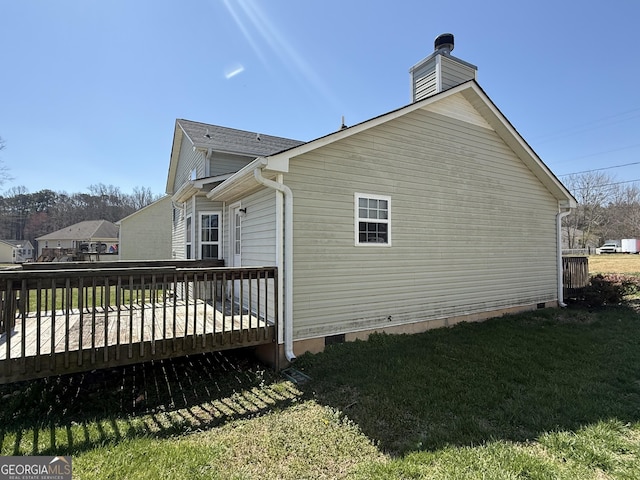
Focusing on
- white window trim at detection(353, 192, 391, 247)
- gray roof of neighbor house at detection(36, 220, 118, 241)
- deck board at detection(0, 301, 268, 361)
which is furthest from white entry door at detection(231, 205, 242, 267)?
gray roof of neighbor house at detection(36, 220, 118, 241)

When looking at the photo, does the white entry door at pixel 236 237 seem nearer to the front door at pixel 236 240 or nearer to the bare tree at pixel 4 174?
the front door at pixel 236 240

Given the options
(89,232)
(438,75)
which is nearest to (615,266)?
(438,75)

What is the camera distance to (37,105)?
1315 centimetres

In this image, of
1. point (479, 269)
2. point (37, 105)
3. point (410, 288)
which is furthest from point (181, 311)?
point (37, 105)

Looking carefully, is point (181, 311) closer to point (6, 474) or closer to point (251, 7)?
point (6, 474)

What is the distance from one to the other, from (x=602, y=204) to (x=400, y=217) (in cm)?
5081

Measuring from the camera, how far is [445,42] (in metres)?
8.45

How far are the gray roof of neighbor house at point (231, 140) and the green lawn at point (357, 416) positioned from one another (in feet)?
21.8

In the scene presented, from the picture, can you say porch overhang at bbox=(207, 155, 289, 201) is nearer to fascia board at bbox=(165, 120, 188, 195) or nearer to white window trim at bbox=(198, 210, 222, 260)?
white window trim at bbox=(198, 210, 222, 260)

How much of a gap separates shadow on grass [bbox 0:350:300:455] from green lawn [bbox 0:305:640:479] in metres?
0.02

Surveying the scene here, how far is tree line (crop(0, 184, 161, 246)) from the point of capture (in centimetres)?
5175

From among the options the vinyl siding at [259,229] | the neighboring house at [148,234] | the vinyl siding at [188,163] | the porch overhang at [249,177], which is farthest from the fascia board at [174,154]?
the vinyl siding at [259,229]

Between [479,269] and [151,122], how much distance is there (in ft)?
45.9

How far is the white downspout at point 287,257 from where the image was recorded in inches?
205
